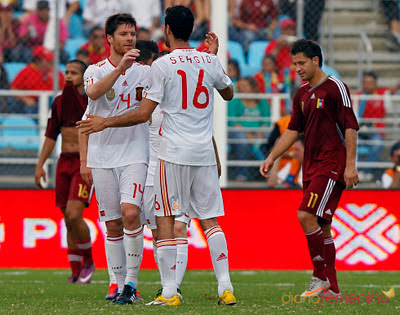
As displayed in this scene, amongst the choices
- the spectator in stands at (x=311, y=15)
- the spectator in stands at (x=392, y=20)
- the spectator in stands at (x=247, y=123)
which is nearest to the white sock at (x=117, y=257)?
the spectator in stands at (x=247, y=123)

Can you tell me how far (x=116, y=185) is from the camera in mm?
6922

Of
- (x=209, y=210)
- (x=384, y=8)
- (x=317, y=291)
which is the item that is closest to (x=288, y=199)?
(x=317, y=291)

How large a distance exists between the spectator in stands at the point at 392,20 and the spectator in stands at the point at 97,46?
5233 mm

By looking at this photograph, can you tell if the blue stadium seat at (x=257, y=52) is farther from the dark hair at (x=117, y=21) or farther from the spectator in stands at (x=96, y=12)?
the dark hair at (x=117, y=21)

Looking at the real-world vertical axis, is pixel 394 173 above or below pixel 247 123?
below

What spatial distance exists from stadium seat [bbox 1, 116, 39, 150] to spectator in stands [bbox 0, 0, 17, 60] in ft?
7.32

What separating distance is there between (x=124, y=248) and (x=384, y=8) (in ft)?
34.1

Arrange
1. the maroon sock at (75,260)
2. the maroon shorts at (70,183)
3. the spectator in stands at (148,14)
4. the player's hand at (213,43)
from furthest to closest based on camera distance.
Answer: the spectator in stands at (148,14), the maroon sock at (75,260), the maroon shorts at (70,183), the player's hand at (213,43)

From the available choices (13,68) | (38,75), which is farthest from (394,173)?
(13,68)

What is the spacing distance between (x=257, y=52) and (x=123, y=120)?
29.7 ft

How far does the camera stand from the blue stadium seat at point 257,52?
14852mm

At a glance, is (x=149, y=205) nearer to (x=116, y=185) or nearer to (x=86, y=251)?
(x=116, y=185)

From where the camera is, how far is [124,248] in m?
7.06

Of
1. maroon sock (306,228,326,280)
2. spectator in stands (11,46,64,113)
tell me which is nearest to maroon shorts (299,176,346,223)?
maroon sock (306,228,326,280)
